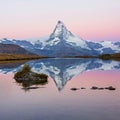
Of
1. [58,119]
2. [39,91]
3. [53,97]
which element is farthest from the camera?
[39,91]

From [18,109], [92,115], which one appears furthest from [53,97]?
[92,115]

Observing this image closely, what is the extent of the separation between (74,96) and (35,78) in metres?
31.2

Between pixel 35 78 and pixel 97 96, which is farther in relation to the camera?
pixel 35 78

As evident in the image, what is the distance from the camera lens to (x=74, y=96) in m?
58.2

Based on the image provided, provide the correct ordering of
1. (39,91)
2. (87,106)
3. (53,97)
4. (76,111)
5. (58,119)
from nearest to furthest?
(58,119) < (76,111) < (87,106) < (53,97) < (39,91)

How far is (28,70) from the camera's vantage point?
3573 inches

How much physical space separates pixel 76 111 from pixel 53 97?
13495 millimetres

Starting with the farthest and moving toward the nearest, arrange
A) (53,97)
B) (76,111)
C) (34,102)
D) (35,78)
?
(35,78) < (53,97) < (34,102) < (76,111)

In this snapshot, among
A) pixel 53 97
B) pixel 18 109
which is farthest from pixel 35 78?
pixel 18 109

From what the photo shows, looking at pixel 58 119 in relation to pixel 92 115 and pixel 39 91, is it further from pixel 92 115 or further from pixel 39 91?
pixel 39 91

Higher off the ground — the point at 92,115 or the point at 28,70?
the point at 28,70

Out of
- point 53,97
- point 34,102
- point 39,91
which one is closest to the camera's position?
point 34,102

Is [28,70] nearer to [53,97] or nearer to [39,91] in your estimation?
[39,91]

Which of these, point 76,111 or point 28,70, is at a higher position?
point 28,70
